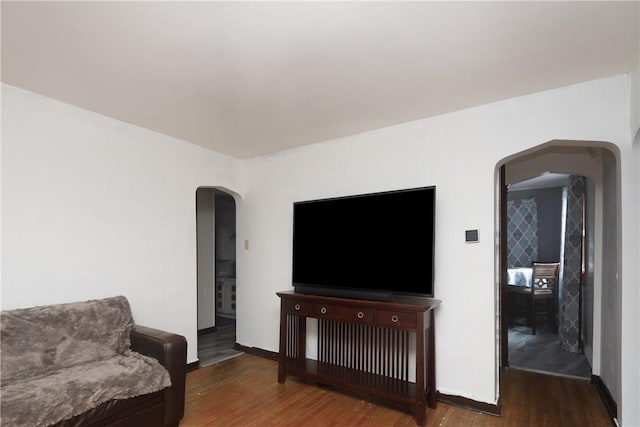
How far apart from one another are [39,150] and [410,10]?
276 cm

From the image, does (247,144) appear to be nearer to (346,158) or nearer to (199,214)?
(346,158)

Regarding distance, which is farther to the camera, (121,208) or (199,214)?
(199,214)

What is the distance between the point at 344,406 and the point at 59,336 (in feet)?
7.14

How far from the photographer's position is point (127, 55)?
6.62ft

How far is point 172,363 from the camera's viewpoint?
7.87ft

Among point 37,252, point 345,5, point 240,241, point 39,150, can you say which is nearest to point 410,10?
point 345,5

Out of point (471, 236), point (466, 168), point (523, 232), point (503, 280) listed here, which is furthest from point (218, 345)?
point (523, 232)

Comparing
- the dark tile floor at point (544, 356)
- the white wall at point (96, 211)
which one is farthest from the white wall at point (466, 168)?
the white wall at point (96, 211)

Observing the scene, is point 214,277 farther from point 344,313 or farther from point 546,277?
point 546,277

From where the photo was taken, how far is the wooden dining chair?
530cm

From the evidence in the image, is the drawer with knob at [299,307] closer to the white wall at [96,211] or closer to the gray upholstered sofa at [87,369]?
the gray upholstered sofa at [87,369]

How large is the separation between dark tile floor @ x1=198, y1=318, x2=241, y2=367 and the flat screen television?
4.78ft

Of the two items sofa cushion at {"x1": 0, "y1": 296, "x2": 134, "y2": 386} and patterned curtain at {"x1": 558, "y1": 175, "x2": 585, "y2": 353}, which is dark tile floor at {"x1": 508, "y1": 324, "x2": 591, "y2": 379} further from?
sofa cushion at {"x1": 0, "y1": 296, "x2": 134, "y2": 386}

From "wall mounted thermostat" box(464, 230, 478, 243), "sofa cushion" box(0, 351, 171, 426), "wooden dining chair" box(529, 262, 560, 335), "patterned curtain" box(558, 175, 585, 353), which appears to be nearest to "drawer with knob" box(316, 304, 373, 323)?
"wall mounted thermostat" box(464, 230, 478, 243)
